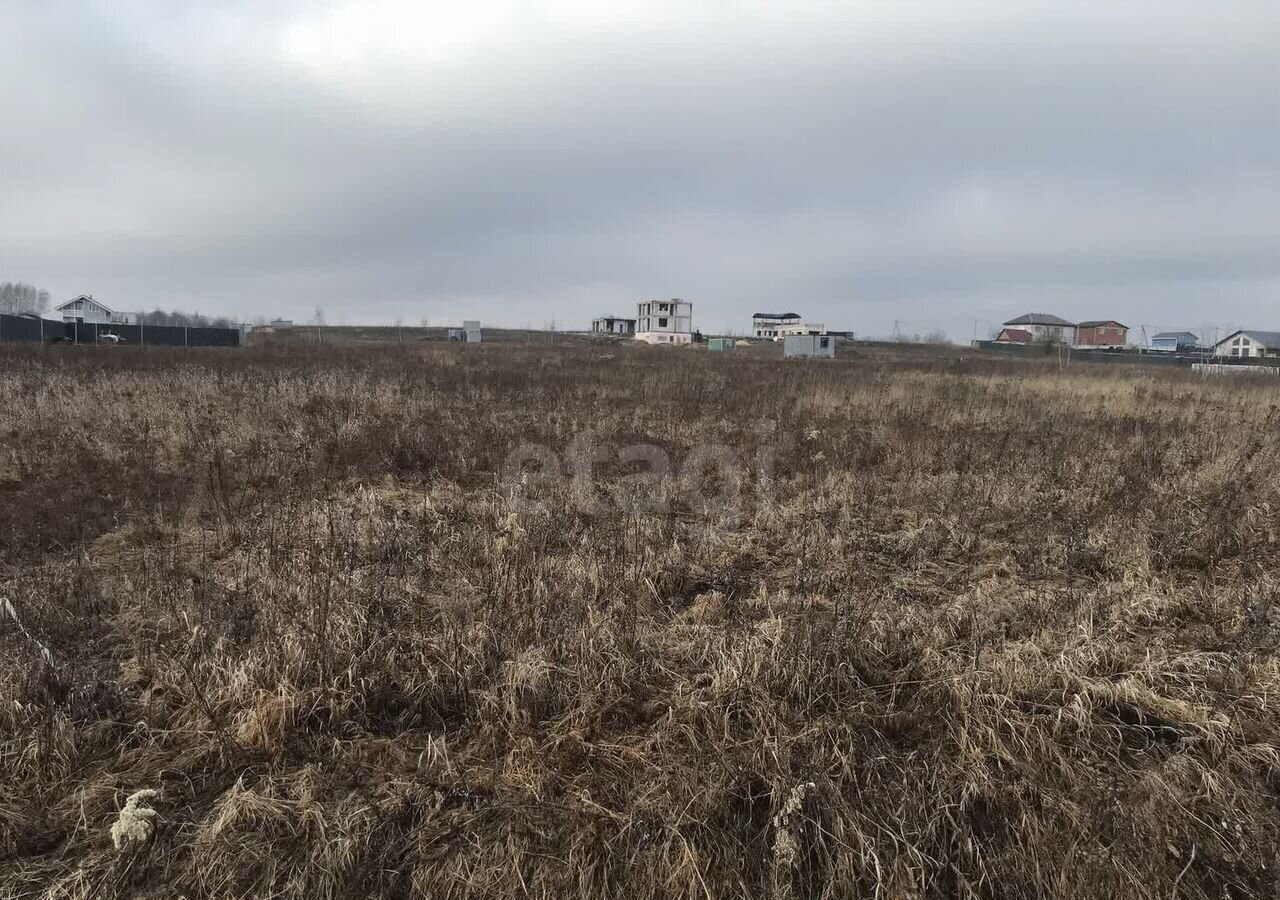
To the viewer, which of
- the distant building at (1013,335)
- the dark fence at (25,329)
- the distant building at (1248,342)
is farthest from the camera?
the distant building at (1013,335)

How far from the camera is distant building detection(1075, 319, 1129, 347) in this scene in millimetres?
77812

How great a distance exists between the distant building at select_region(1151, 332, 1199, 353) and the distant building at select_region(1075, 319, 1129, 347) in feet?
10.7

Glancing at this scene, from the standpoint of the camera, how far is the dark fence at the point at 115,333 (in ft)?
94.0

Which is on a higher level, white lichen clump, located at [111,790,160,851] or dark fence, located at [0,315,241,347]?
dark fence, located at [0,315,241,347]

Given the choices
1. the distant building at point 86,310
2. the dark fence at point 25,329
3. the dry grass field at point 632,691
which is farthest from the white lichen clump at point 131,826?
the distant building at point 86,310

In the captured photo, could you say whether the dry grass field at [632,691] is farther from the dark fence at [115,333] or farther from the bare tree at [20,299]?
the bare tree at [20,299]

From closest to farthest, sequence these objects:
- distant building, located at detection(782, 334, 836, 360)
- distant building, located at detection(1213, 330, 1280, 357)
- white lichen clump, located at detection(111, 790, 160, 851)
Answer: white lichen clump, located at detection(111, 790, 160, 851), distant building, located at detection(782, 334, 836, 360), distant building, located at detection(1213, 330, 1280, 357)

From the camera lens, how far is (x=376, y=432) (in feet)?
26.2

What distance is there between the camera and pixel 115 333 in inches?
1396

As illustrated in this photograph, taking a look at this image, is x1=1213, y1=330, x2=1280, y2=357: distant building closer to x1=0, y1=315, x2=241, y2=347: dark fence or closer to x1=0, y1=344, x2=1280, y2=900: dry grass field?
x1=0, y1=344, x2=1280, y2=900: dry grass field

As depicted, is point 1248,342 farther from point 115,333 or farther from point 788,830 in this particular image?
point 115,333

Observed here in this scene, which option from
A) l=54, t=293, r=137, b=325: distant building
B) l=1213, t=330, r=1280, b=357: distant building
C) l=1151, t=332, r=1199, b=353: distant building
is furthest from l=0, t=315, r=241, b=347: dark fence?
l=1213, t=330, r=1280, b=357: distant building

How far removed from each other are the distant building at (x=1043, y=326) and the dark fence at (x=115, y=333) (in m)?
65.2

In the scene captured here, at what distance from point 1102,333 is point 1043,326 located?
1577cm
